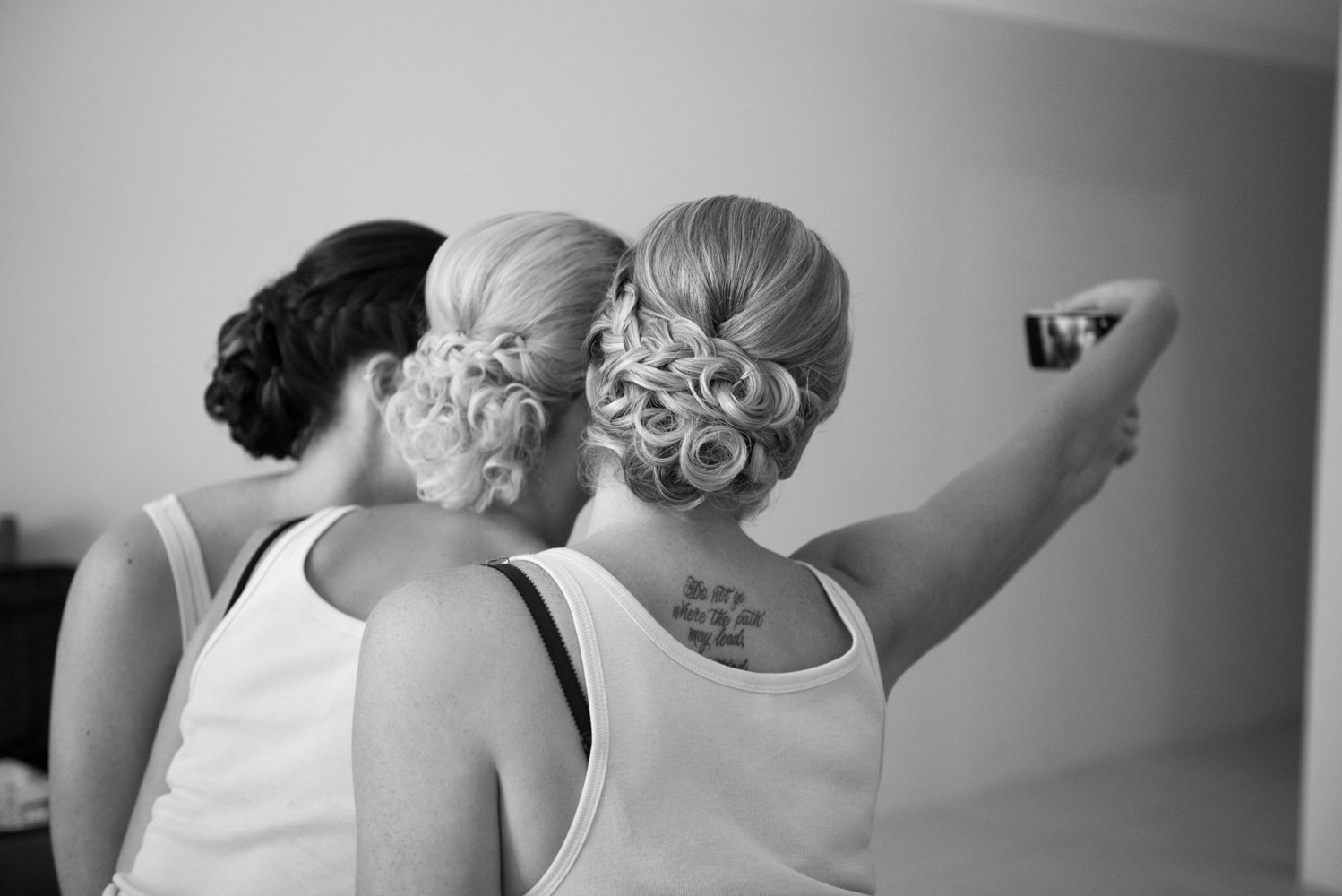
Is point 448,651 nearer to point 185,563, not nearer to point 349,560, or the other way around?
point 349,560

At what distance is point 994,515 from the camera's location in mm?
1319

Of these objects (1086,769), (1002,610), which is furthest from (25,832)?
(1086,769)

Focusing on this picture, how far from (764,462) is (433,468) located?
1.55 feet

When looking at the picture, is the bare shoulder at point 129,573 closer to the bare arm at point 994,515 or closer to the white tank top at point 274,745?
the white tank top at point 274,745

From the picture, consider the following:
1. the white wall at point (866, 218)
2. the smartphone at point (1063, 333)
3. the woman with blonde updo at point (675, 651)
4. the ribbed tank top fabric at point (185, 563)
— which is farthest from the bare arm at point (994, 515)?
the white wall at point (866, 218)

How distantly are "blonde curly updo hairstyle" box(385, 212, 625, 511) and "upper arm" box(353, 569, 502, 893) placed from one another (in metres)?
0.47

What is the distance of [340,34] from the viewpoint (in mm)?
3408

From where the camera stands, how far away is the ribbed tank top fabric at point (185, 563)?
145cm

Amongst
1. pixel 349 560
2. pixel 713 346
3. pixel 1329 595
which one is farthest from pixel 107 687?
pixel 1329 595

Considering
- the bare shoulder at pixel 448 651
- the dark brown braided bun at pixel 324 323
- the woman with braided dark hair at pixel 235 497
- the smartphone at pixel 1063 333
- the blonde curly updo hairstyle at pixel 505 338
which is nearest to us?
the bare shoulder at pixel 448 651

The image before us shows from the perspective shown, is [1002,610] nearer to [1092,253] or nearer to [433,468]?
[1092,253]

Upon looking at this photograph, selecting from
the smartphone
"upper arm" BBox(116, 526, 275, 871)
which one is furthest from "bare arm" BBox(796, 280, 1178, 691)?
"upper arm" BBox(116, 526, 275, 871)

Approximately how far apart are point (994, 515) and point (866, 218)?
10.9ft

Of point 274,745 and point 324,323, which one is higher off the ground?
point 324,323
